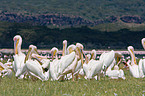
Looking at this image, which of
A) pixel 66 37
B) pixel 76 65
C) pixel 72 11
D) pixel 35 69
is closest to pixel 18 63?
pixel 35 69

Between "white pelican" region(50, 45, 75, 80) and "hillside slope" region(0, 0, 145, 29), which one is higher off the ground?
"hillside slope" region(0, 0, 145, 29)

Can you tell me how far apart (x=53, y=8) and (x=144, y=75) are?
305 ft

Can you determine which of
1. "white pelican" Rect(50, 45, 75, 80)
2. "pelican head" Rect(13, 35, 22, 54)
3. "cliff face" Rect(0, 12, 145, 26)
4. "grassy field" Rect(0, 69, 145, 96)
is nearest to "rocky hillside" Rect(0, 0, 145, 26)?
"cliff face" Rect(0, 12, 145, 26)

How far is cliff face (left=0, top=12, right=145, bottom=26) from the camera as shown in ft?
302

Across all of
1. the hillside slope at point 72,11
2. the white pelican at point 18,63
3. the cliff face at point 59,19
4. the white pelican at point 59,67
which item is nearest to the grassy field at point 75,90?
the white pelican at point 59,67

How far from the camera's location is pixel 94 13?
104750 mm

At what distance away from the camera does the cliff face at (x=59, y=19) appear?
92.1m

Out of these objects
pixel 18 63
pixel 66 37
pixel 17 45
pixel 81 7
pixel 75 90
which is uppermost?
pixel 81 7

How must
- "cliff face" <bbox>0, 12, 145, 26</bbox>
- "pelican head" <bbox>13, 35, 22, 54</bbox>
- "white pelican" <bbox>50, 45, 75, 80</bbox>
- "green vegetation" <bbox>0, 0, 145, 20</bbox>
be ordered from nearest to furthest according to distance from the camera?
"white pelican" <bbox>50, 45, 75, 80</bbox>
"pelican head" <bbox>13, 35, 22, 54</bbox>
"cliff face" <bbox>0, 12, 145, 26</bbox>
"green vegetation" <bbox>0, 0, 145, 20</bbox>

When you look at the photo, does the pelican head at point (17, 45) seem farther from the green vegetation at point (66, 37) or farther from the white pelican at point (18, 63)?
the green vegetation at point (66, 37)

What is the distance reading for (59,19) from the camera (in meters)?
96.4

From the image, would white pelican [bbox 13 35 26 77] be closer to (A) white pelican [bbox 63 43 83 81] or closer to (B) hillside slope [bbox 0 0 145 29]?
(A) white pelican [bbox 63 43 83 81]

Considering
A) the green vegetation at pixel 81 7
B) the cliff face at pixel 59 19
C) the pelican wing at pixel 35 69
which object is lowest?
the pelican wing at pixel 35 69

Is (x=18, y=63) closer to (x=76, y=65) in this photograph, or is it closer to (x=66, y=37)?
(x=76, y=65)
